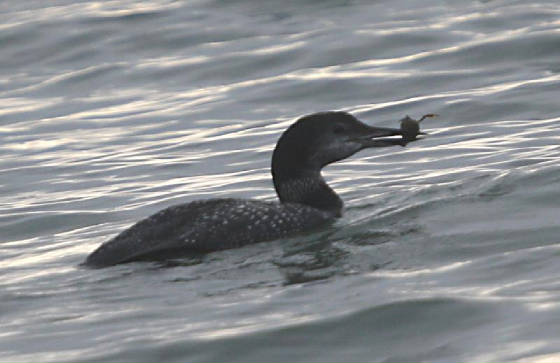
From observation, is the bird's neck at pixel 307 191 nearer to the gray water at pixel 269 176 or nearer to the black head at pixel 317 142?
the black head at pixel 317 142

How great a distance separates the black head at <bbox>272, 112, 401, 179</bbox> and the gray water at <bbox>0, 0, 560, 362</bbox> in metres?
0.44

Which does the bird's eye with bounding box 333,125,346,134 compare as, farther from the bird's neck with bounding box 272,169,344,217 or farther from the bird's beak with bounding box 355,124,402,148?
the bird's neck with bounding box 272,169,344,217

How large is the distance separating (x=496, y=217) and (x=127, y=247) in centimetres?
222

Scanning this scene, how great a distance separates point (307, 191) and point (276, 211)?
2.11ft

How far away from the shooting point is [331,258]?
7879mm

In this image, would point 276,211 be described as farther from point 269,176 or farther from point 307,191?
point 269,176

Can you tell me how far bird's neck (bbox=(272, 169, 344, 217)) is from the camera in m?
9.11

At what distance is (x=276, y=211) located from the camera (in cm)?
856

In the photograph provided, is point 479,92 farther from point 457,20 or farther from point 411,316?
point 411,316

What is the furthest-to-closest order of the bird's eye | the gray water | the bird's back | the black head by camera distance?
the bird's eye → the black head → the bird's back → the gray water

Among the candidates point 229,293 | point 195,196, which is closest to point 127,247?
point 229,293

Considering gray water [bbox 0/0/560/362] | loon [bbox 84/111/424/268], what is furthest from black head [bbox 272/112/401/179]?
gray water [bbox 0/0/560/362]

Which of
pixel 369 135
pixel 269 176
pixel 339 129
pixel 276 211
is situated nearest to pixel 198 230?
pixel 276 211

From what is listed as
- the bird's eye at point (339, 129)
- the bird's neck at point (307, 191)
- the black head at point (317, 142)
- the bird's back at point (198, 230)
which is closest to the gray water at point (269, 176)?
the bird's back at point (198, 230)
